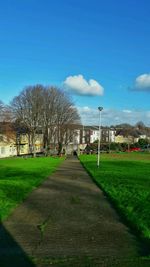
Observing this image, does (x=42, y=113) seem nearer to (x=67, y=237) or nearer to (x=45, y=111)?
(x=45, y=111)

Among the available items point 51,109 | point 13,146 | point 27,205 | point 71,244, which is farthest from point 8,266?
point 13,146

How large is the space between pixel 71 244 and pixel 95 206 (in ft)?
17.7

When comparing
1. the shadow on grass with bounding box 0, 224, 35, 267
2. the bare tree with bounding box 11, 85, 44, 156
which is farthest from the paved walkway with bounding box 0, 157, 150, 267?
the bare tree with bounding box 11, 85, 44, 156

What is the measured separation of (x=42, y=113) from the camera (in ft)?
260

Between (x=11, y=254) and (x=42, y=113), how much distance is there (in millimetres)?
72557

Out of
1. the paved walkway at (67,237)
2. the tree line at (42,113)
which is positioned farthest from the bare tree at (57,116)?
the paved walkway at (67,237)

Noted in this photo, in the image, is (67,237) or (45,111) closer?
(67,237)

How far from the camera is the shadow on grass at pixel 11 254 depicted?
650 cm

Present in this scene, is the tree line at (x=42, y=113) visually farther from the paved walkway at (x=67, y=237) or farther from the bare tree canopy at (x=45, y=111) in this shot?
the paved walkway at (x=67, y=237)

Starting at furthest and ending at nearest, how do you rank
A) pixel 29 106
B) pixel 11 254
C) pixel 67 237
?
pixel 29 106 → pixel 67 237 → pixel 11 254

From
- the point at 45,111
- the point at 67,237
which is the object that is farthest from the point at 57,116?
the point at 67,237

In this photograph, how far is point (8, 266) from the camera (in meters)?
6.35

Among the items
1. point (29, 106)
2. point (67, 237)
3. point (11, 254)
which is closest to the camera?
point (11, 254)

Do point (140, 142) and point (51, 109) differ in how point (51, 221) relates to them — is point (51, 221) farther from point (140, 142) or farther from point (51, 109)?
point (140, 142)
